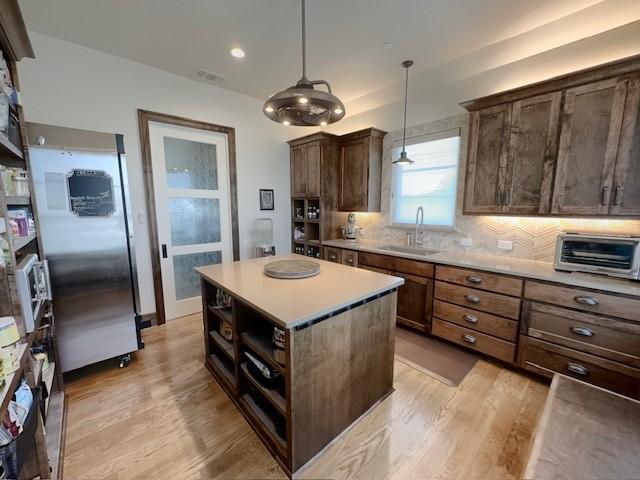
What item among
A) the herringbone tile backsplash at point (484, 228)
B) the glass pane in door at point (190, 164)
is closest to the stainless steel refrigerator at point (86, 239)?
the glass pane in door at point (190, 164)

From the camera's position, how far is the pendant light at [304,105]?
137cm

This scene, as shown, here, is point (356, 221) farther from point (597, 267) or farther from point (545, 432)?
point (545, 432)

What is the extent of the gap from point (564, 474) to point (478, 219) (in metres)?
2.27

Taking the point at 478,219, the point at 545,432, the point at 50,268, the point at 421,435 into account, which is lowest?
the point at 421,435

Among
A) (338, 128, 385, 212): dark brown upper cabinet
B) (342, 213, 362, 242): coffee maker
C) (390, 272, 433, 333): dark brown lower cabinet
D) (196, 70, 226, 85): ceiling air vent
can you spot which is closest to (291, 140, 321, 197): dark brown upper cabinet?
(338, 128, 385, 212): dark brown upper cabinet

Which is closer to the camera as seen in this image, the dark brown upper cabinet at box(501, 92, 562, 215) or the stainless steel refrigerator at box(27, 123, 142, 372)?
the stainless steel refrigerator at box(27, 123, 142, 372)

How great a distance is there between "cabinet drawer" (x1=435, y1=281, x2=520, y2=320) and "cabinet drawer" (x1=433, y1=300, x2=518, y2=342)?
5 cm

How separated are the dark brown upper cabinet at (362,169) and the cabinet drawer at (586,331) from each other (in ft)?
6.98

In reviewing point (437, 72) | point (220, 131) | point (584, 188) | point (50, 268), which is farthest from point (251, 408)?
point (437, 72)

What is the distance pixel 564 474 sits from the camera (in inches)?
40.9

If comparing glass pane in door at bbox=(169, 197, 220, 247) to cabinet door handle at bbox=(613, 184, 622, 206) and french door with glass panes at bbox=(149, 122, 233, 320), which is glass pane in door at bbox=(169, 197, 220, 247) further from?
cabinet door handle at bbox=(613, 184, 622, 206)

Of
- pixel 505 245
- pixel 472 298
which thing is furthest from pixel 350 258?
pixel 505 245

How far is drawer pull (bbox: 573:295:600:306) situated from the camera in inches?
70.5

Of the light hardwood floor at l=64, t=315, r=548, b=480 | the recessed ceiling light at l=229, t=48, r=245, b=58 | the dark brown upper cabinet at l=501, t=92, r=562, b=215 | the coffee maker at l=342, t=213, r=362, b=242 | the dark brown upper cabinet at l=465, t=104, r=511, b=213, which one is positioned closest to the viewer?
the light hardwood floor at l=64, t=315, r=548, b=480
